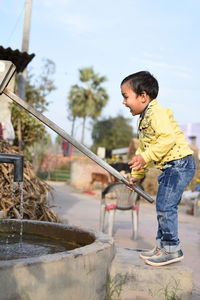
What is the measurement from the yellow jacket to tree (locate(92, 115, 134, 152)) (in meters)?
34.1

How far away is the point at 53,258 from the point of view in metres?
2.01

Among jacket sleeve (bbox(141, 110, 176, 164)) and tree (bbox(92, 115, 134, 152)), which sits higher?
tree (bbox(92, 115, 134, 152))

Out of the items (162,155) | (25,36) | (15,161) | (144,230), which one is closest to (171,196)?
(162,155)

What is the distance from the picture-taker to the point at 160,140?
9.05ft

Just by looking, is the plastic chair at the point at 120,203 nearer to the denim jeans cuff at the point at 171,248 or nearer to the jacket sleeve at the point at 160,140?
the denim jeans cuff at the point at 171,248

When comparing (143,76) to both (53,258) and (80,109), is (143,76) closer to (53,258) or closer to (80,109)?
(53,258)

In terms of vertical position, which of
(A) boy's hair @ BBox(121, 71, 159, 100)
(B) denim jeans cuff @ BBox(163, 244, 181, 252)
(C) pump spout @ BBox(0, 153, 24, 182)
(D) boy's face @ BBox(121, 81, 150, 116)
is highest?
(A) boy's hair @ BBox(121, 71, 159, 100)

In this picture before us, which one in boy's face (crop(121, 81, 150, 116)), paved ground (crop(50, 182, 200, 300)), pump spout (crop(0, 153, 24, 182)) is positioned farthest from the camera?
paved ground (crop(50, 182, 200, 300))

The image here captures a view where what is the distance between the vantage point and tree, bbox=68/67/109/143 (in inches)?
1516

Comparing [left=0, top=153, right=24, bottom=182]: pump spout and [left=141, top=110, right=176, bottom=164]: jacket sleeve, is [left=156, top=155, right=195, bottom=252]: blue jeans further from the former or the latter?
[left=0, top=153, right=24, bottom=182]: pump spout

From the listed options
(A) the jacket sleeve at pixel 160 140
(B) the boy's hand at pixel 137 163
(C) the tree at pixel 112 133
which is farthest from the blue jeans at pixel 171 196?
(C) the tree at pixel 112 133

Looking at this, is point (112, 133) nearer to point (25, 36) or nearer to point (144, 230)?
point (25, 36)

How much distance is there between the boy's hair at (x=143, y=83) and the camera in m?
2.87

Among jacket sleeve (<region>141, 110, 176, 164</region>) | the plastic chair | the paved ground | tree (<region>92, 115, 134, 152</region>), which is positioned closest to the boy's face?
jacket sleeve (<region>141, 110, 176, 164</region>)
